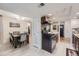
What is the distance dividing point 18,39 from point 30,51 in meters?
0.31

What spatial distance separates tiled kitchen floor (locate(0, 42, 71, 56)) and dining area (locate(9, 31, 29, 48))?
0.24ft

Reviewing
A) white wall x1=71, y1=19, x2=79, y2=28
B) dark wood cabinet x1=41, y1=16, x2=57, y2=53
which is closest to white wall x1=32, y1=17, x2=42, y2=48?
dark wood cabinet x1=41, y1=16, x2=57, y2=53

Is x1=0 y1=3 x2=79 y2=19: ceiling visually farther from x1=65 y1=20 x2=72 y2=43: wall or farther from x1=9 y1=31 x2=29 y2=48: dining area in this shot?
x1=9 y1=31 x2=29 y2=48: dining area

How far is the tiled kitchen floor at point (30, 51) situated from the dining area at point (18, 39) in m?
0.07

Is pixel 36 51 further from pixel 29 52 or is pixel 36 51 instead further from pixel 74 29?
pixel 74 29

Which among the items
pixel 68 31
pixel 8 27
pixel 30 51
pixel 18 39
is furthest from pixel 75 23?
pixel 8 27

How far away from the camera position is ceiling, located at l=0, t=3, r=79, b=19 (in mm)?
1661

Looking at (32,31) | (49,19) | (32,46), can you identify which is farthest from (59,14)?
(32,46)

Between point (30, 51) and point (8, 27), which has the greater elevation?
point (8, 27)

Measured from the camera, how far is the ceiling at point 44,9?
1.66 metres

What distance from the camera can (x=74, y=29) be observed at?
1688mm

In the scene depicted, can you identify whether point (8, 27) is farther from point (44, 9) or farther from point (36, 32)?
point (44, 9)

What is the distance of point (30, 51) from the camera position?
5.75 ft

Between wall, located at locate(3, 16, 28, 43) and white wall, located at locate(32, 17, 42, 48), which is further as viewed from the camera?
white wall, located at locate(32, 17, 42, 48)
